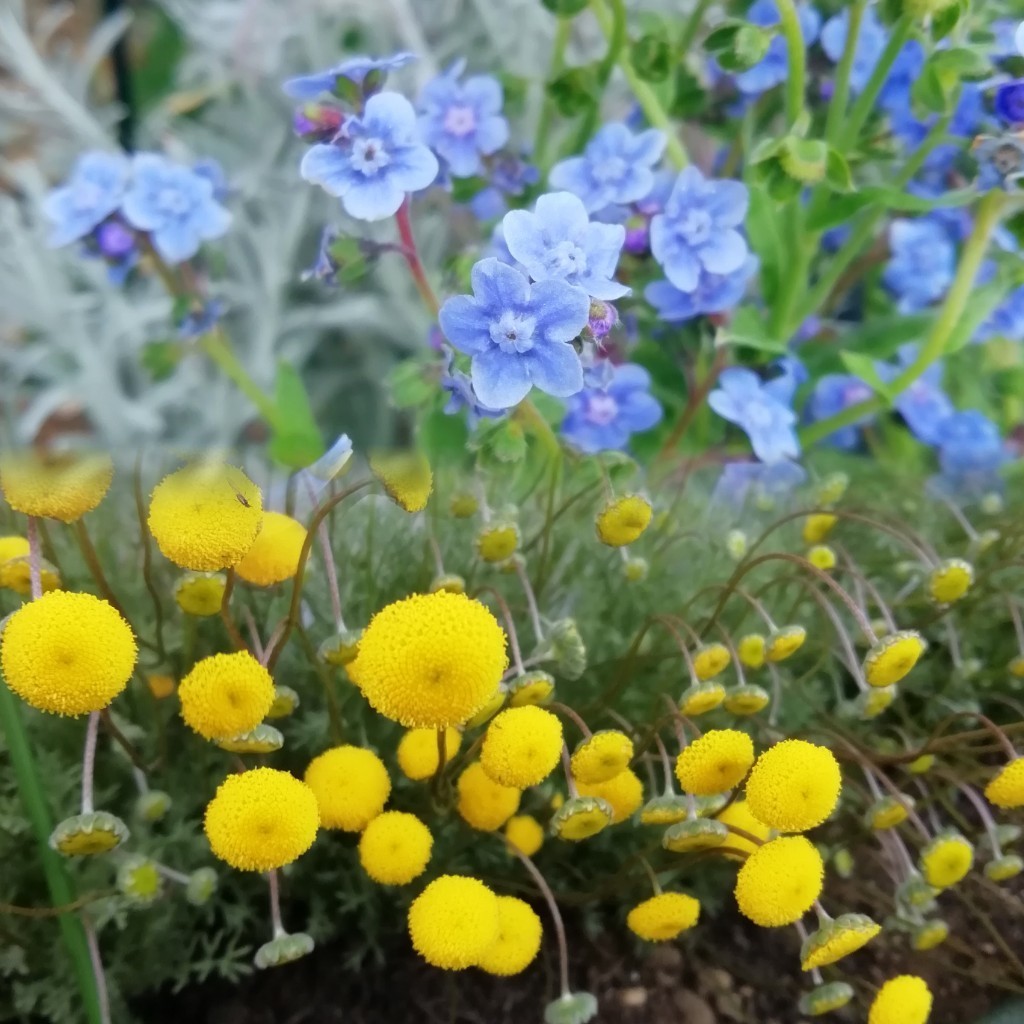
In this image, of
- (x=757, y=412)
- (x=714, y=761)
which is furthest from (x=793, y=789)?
(x=757, y=412)

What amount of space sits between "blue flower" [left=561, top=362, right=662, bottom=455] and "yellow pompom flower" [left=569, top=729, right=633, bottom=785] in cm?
29

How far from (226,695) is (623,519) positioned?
0.18 m

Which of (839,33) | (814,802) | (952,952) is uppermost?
(839,33)

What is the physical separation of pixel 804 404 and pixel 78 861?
63 centimetres

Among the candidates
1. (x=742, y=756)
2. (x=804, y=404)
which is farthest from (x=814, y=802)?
(x=804, y=404)

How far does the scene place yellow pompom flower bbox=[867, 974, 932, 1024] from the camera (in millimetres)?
446

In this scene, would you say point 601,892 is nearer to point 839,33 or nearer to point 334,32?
point 839,33

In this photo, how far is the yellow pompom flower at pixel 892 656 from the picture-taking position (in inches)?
16.9

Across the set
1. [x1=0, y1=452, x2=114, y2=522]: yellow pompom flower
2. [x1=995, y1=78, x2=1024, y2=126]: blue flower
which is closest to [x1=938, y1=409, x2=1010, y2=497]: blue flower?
[x1=995, y1=78, x2=1024, y2=126]: blue flower

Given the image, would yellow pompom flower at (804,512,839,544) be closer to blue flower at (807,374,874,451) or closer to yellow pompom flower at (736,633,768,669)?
yellow pompom flower at (736,633,768,669)

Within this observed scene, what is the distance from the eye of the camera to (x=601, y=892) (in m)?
0.52

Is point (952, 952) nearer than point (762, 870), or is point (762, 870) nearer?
point (762, 870)

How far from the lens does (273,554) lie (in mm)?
451

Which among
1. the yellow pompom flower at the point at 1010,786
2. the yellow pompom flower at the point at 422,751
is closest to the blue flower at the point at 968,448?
the yellow pompom flower at the point at 1010,786
